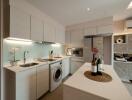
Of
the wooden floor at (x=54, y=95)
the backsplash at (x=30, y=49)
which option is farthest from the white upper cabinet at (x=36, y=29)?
the wooden floor at (x=54, y=95)

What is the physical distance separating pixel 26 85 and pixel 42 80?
0.48 metres

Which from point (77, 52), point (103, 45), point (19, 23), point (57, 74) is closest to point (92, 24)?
point (103, 45)

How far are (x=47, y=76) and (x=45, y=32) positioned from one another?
Result: 53.1 inches

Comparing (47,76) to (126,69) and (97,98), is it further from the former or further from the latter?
(126,69)

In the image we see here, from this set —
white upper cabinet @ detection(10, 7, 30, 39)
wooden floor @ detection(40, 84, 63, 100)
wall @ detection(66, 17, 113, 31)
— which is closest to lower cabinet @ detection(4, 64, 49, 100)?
wooden floor @ detection(40, 84, 63, 100)

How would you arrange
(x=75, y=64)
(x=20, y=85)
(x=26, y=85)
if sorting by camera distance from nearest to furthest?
(x=20, y=85) → (x=26, y=85) → (x=75, y=64)

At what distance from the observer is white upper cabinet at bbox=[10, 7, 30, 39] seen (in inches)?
65.2

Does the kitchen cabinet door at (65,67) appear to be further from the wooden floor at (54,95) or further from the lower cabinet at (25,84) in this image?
the lower cabinet at (25,84)

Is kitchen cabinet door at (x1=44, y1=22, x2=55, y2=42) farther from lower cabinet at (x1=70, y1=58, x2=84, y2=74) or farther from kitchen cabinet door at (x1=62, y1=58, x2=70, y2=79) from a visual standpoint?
lower cabinet at (x1=70, y1=58, x2=84, y2=74)

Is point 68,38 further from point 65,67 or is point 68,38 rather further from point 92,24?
point 65,67

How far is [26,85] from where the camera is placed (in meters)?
1.73

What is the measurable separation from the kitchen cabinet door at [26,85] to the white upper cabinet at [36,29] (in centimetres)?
89

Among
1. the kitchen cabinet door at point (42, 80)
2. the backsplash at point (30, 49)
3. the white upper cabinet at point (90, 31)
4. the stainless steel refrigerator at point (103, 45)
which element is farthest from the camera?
the white upper cabinet at point (90, 31)

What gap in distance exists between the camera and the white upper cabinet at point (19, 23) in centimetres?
166
